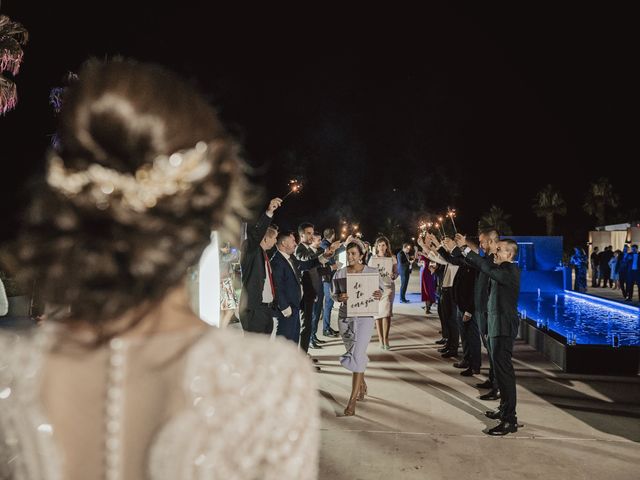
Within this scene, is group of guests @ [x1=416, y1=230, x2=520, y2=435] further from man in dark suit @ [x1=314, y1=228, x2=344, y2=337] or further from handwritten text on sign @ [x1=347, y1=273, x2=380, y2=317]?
man in dark suit @ [x1=314, y1=228, x2=344, y2=337]

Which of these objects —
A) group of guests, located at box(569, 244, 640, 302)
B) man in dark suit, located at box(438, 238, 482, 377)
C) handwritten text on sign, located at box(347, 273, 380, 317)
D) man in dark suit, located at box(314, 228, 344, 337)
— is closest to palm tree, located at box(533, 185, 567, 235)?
group of guests, located at box(569, 244, 640, 302)

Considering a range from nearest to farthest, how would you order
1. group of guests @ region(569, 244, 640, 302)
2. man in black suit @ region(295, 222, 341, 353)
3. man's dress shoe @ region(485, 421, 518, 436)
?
1. man's dress shoe @ region(485, 421, 518, 436)
2. man in black suit @ region(295, 222, 341, 353)
3. group of guests @ region(569, 244, 640, 302)

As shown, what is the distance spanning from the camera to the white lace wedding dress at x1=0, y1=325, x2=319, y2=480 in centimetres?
108

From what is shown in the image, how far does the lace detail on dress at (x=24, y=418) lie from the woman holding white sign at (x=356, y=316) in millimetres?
5324

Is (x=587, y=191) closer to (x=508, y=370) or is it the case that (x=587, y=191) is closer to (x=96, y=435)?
(x=508, y=370)

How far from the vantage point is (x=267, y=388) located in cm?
111

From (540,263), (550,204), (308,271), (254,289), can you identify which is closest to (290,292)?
(254,289)

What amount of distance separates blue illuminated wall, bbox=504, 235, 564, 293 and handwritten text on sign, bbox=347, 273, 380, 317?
15746mm

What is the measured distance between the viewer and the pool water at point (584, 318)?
1061cm

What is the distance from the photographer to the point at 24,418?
1.13 m

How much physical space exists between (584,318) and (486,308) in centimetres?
797

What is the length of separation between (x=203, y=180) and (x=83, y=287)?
336mm

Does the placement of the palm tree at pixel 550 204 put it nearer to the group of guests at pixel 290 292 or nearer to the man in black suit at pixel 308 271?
the man in black suit at pixel 308 271

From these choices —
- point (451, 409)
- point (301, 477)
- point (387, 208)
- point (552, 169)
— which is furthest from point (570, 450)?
point (552, 169)
